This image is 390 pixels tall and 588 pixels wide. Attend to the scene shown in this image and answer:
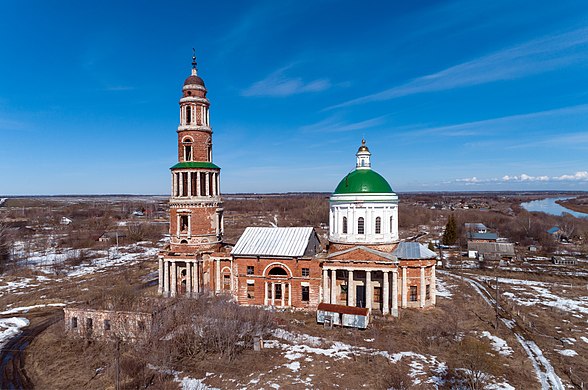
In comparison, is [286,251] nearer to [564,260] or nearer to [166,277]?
[166,277]

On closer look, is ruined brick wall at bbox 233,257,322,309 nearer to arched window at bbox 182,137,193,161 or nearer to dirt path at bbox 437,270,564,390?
arched window at bbox 182,137,193,161

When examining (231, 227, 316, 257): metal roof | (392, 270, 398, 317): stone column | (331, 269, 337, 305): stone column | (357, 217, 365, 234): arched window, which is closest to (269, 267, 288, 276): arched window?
(231, 227, 316, 257): metal roof

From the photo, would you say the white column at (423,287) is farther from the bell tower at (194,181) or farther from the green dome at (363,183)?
the bell tower at (194,181)

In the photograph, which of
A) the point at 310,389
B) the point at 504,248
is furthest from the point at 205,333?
the point at 504,248

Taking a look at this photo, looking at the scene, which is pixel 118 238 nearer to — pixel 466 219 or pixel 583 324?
pixel 583 324

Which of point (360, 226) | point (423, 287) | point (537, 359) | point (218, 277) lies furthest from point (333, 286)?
point (537, 359)

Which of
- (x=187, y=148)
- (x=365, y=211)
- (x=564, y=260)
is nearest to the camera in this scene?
(x=365, y=211)
